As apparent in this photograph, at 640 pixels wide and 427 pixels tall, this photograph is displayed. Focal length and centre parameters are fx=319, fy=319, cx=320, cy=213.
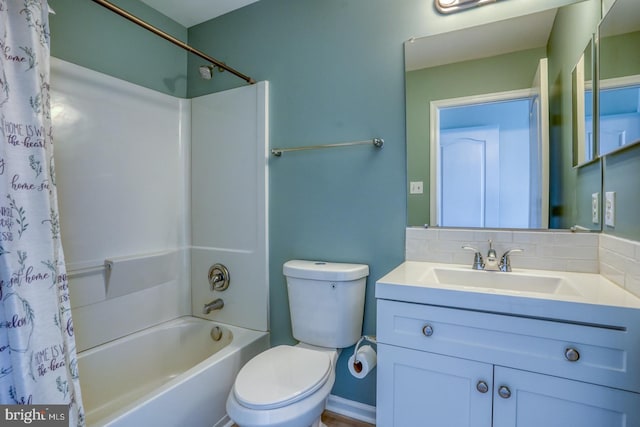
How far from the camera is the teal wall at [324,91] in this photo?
63.4 inches

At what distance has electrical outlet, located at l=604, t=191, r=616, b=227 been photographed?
113 centimetres

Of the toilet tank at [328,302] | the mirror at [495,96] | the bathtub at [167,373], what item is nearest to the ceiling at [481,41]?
the mirror at [495,96]

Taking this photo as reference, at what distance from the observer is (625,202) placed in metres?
1.06

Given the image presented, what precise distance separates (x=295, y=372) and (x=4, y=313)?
0.98 metres

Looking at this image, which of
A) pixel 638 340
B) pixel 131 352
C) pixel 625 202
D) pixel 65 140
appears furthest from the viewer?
pixel 131 352

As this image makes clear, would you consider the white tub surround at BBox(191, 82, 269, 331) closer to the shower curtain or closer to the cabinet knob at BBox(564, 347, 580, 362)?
the shower curtain

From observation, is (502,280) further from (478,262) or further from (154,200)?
(154,200)

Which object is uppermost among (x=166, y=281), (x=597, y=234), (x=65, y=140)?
(x=65, y=140)

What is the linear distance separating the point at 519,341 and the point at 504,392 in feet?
0.56

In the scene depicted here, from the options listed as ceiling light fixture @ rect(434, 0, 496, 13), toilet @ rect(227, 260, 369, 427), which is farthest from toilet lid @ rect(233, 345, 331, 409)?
ceiling light fixture @ rect(434, 0, 496, 13)

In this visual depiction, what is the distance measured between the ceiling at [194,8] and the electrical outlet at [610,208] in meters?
2.10

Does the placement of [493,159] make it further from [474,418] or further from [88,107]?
[88,107]

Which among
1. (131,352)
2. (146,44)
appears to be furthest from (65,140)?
(131,352)

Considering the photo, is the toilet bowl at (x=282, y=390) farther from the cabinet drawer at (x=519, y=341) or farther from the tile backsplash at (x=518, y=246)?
the tile backsplash at (x=518, y=246)
